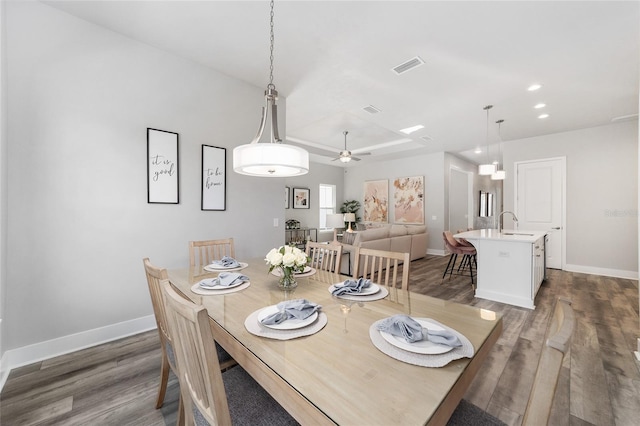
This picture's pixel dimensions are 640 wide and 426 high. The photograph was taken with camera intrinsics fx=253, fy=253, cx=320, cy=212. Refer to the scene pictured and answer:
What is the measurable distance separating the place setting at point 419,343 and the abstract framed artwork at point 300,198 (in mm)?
6658

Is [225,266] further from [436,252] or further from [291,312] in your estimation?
[436,252]

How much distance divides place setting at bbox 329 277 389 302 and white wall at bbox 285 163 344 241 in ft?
19.7

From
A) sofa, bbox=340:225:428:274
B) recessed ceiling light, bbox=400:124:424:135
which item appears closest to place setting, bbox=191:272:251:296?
sofa, bbox=340:225:428:274

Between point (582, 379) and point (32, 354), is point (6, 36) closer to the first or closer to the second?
point (32, 354)

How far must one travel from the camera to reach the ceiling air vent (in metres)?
2.73

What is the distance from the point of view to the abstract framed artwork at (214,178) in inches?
114

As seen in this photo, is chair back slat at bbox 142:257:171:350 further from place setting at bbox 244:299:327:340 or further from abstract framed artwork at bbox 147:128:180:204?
abstract framed artwork at bbox 147:128:180:204

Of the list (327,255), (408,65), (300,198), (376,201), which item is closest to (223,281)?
(327,255)

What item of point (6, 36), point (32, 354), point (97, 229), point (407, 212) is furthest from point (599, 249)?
point (6, 36)

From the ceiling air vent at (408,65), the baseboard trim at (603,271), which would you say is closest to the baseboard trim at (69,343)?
the ceiling air vent at (408,65)

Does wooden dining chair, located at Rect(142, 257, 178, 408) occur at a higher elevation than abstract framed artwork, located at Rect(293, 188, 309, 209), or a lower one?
lower

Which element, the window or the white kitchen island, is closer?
the white kitchen island

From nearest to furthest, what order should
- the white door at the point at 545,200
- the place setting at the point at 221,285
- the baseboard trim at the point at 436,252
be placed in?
1. the place setting at the point at 221,285
2. the white door at the point at 545,200
3. the baseboard trim at the point at 436,252

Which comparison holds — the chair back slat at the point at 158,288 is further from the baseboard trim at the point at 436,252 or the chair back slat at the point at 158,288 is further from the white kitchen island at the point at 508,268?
the baseboard trim at the point at 436,252
